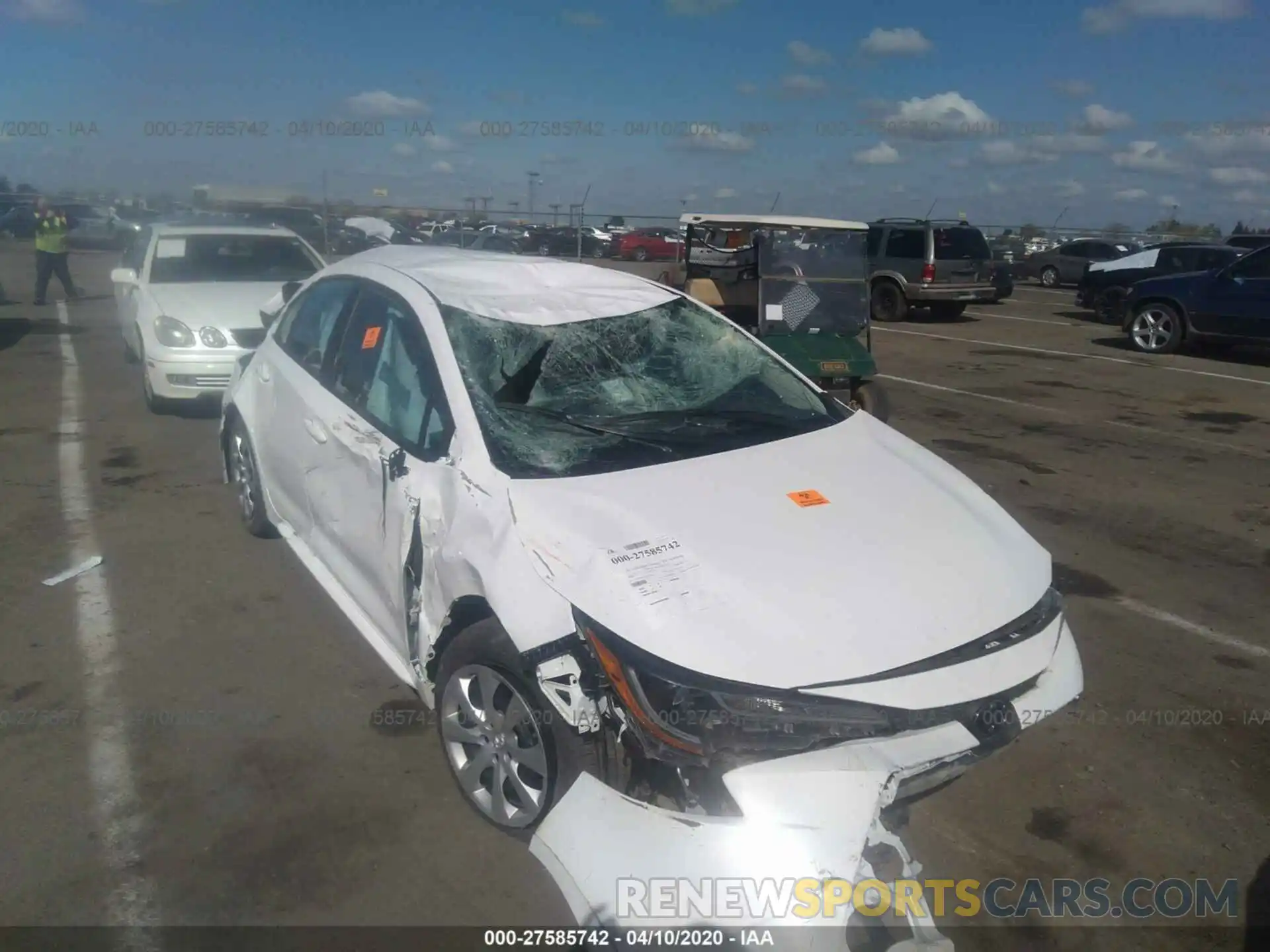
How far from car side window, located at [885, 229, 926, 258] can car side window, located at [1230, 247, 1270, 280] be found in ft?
17.9

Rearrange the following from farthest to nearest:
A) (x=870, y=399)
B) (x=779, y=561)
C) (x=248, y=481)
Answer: (x=870, y=399)
(x=248, y=481)
(x=779, y=561)

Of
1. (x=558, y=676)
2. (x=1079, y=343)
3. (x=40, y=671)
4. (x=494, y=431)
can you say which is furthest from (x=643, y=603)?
(x=1079, y=343)

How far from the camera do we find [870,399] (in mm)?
8180

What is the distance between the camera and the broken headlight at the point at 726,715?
2.41 m

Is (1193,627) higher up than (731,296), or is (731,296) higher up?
(731,296)

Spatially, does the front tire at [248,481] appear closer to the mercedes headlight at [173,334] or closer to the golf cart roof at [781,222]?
the mercedes headlight at [173,334]

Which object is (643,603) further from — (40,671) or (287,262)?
(287,262)

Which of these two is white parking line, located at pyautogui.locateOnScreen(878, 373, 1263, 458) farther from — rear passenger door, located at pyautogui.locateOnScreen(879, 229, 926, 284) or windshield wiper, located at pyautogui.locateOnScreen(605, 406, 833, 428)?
rear passenger door, located at pyautogui.locateOnScreen(879, 229, 926, 284)

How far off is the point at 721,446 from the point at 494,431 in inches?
32.1

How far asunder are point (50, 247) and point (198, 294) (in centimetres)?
913

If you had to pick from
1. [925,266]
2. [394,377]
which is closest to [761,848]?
[394,377]

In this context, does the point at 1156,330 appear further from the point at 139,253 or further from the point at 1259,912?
the point at 139,253

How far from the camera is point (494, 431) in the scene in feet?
10.8

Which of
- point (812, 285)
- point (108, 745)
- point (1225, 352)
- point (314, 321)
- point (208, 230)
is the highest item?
point (208, 230)
